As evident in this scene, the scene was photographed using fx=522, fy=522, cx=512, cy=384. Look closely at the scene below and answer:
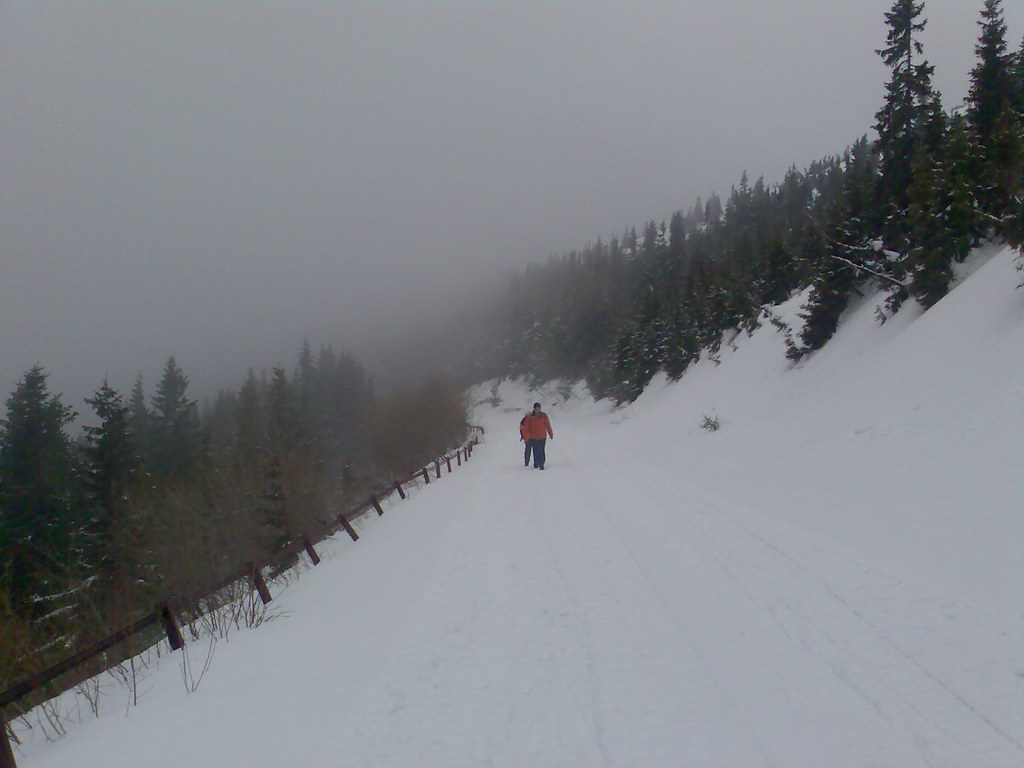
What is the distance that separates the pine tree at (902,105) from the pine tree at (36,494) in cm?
3641

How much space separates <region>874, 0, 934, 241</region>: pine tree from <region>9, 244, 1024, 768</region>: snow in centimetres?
1393

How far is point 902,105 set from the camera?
22.4 m

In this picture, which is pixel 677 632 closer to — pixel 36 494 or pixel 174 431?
pixel 36 494

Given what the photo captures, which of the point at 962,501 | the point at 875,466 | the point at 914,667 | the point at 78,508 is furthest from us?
the point at 78,508

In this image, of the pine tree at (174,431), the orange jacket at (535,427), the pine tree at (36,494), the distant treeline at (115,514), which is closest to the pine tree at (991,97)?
the orange jacket at (535,427)

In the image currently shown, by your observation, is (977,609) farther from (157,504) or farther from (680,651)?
(157,504)

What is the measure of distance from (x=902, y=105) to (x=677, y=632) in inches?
1076

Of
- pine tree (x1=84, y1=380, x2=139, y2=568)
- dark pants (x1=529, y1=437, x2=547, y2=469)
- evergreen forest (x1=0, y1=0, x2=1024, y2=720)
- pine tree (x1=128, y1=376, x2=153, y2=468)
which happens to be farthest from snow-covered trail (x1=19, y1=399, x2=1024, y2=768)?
pine tree (x1=128, y1=376, x2=153, y2=468)

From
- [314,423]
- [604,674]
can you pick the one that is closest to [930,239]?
[604,674]

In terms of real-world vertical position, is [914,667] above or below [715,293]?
below

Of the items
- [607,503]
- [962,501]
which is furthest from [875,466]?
[607,503]

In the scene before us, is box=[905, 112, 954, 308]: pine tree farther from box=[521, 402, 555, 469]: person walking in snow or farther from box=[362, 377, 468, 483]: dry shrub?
box=[362, 377, 468, 483]: dry shrub

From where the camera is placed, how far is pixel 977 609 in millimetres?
4605

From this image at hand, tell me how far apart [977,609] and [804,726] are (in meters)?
2.62
